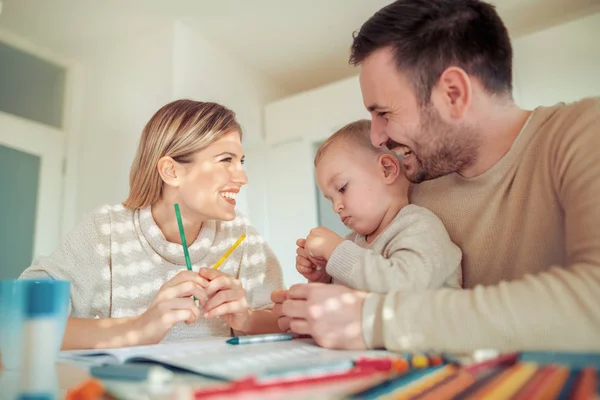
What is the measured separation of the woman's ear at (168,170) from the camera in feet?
4.39

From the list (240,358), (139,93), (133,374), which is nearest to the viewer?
(133,374)

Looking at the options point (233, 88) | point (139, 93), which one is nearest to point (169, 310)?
point (139, 93)

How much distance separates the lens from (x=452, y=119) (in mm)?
922

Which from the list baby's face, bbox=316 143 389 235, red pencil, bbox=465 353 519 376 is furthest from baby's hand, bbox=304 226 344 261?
red pencil, bbox=465 353 519 376

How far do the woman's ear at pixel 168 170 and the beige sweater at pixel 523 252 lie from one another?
73 centimetres

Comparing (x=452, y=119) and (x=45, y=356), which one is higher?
(x=452, y=119)

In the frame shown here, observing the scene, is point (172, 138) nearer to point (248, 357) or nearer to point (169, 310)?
point (169, 310)

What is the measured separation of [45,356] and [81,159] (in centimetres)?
298

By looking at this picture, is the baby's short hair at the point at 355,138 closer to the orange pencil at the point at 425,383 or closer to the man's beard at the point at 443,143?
the man's beard at the point at 443,143

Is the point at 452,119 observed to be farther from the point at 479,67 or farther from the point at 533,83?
the point at 533,83

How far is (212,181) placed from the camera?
1334mm

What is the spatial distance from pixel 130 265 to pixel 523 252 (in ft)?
3.25

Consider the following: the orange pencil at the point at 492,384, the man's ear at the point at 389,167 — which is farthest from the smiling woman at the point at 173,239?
the orange pencil at the point at 492,384

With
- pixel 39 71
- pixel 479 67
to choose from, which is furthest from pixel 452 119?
pixel 39 71
